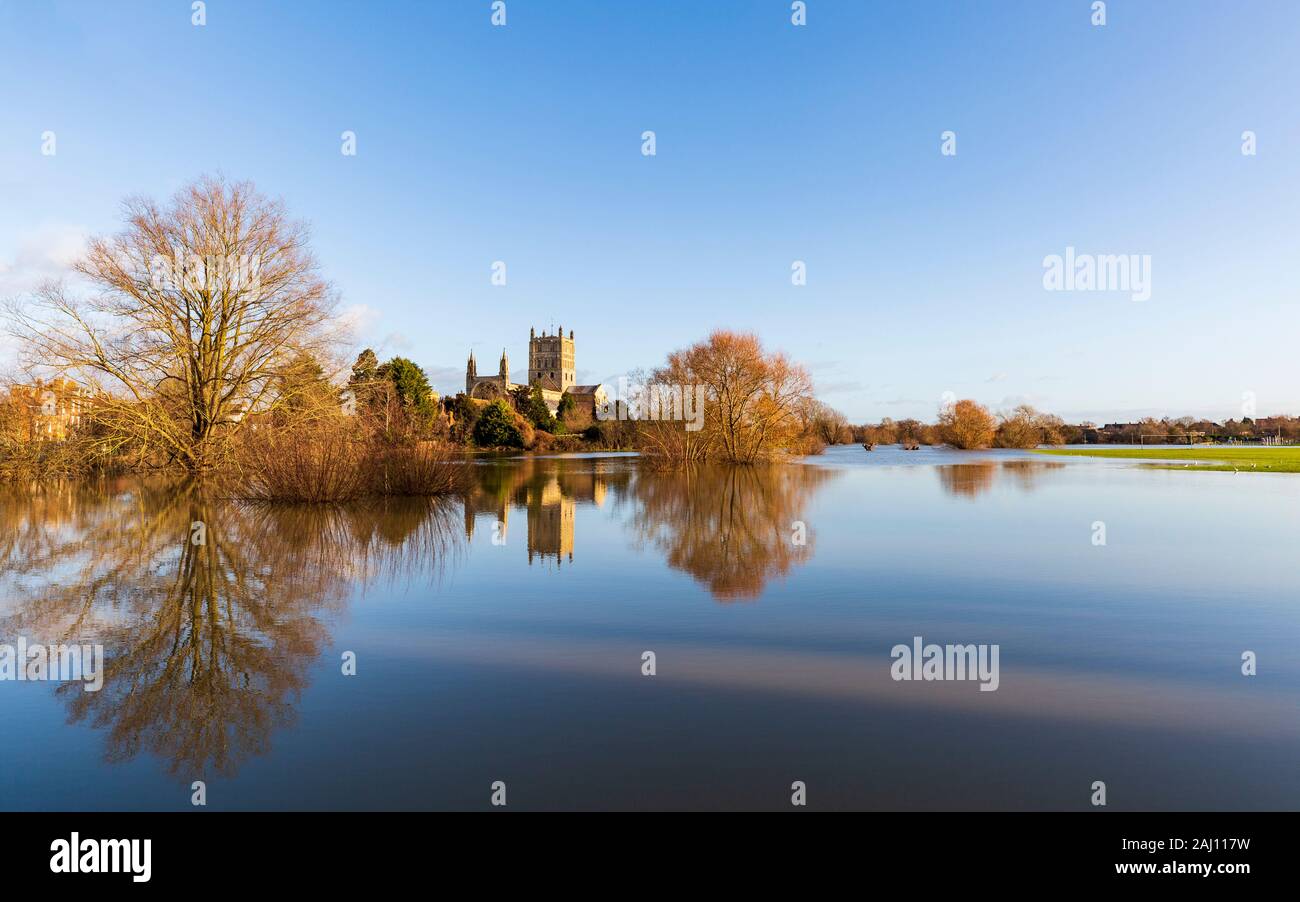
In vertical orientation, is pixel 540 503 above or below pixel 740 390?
below

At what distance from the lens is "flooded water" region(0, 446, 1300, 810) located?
146 inches

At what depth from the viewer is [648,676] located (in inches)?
210

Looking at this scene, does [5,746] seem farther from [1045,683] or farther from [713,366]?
[713,366]

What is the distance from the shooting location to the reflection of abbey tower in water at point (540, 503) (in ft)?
40.7

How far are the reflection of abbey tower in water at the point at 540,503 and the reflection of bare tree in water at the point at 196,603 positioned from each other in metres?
1.40

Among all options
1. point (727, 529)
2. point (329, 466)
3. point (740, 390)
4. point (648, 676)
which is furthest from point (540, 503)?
point (740, 390)

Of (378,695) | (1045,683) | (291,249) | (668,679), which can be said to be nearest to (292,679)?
(378,695)

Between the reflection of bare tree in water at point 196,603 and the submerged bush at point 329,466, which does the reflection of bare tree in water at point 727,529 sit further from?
the submerged bush at point 329,466

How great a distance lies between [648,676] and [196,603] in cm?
533

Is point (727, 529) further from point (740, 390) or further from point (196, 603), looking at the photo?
point (740, 390)

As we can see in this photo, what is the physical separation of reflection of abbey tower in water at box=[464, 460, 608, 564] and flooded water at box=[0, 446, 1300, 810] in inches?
13.7
